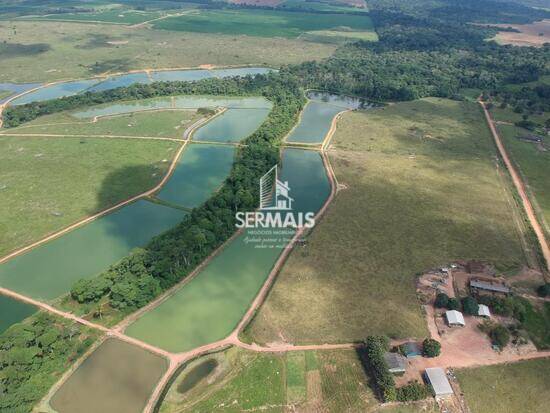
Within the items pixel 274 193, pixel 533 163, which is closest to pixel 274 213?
pixel 274 193

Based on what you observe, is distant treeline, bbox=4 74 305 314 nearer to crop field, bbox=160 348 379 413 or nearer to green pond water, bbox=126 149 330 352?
green pond water, bbox=126 149 330 352

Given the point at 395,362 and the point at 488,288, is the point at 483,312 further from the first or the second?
the point at 395,362

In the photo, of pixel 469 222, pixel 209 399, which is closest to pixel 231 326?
pixel 209 399

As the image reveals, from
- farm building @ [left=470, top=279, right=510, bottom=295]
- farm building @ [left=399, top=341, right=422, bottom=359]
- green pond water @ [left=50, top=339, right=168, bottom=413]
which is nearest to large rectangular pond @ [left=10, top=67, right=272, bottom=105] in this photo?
green pond water @ [left=50, top=339, right=168, bottom=413]

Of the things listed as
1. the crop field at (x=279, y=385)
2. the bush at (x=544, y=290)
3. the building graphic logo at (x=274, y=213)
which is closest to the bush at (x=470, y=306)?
the bush at (x=544, y=290)

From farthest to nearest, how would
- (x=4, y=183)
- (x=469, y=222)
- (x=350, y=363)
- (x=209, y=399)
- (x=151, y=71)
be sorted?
(x=151, y=71) < (x=4, y=183) < (x=469, y=222) < (x=350, y=363) < (x=209, y=399)

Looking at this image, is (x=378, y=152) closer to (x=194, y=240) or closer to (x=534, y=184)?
(x=534, y=184)

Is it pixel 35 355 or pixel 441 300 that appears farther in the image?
pixel 441 300
